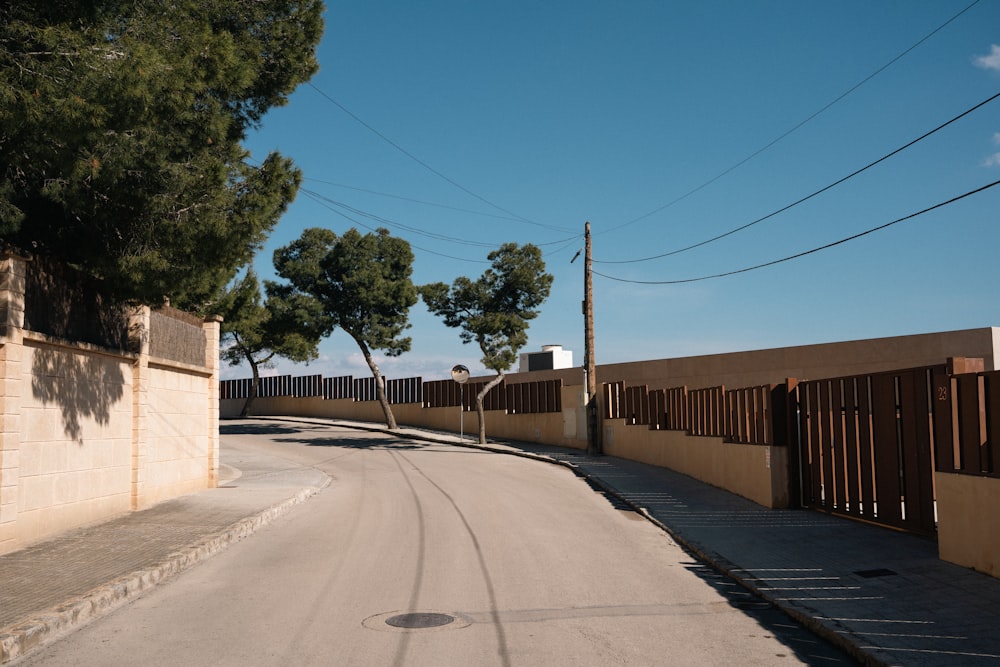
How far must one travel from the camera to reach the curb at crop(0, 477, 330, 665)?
6.94m

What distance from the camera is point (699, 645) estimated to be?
6.91m

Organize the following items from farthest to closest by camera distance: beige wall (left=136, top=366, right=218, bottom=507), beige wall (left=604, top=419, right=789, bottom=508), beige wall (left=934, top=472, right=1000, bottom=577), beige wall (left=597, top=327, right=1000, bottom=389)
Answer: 1. beige wall (left=597, top=327, right=1000, bottom=389)
2. beige wall (left=136, top=366, right=218, bottom=507)
3. beige wall (left=604, top=419, right=789, bottom=508)
4. beige wall (left=934, top=472, right=1000, bottom=577)

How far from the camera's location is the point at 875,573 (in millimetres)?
9305

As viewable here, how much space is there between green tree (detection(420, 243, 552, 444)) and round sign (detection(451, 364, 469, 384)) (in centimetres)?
103

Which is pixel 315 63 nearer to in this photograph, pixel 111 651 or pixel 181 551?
pixel 181 551

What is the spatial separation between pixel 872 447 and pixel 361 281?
91.2ft

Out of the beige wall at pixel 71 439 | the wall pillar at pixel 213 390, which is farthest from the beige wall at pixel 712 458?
the beige wall at pixel 71 439

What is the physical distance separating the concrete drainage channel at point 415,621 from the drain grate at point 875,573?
4506mm

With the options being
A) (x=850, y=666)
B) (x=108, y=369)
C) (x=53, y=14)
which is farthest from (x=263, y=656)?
(x=108, y=369)

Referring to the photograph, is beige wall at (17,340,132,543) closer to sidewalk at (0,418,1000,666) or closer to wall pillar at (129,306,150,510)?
wall pillar at (129,306,150,510)

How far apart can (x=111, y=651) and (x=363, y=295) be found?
1208 inches

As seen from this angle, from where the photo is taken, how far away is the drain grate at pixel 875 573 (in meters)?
9.20

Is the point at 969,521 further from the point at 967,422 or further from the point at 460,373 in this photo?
the point at 460,373

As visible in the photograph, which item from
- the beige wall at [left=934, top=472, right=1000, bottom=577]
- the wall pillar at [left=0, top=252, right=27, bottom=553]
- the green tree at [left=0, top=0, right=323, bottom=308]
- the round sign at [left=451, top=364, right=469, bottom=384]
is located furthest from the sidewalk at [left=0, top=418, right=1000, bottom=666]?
the round sign at [left=451, top=364, right=469, bottom=384]
